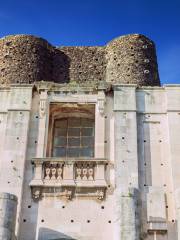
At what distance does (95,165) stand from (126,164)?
94 centimetres

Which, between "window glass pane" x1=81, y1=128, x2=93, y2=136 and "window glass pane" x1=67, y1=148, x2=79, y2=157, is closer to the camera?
"window glass pane" x1=67, y1=148, x2=79, y2=157

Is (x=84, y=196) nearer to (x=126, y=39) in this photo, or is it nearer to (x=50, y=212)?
(x=50, y=212)

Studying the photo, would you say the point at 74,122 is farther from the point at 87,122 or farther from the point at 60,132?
the point at 60,132

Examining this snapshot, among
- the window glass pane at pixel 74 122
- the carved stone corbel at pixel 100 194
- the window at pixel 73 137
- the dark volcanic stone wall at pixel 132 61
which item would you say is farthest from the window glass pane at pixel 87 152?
the dark volcanic stone wall at pixel 132 61

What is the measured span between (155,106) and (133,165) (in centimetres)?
240

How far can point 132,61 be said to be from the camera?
2902cm

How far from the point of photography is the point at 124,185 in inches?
582

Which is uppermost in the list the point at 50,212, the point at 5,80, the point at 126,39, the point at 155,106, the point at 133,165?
the point at 126,39

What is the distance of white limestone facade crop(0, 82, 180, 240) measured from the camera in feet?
46.5

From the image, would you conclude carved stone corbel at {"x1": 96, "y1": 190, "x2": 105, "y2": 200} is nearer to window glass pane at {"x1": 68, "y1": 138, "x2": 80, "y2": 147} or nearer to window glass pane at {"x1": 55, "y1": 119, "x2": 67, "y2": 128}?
window glass pane at {"x1": 68, "y1": 138, "x2": 80, "y2": 147}

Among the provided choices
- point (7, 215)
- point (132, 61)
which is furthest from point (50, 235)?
point (132, 61)

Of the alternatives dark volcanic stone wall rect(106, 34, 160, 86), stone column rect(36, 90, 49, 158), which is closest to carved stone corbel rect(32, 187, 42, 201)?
stone column rect(36, 90, 49, 158)

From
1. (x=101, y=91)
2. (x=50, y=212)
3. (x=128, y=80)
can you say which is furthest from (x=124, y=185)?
(x=128, y=80)

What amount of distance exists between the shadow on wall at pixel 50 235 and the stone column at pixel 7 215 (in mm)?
905
